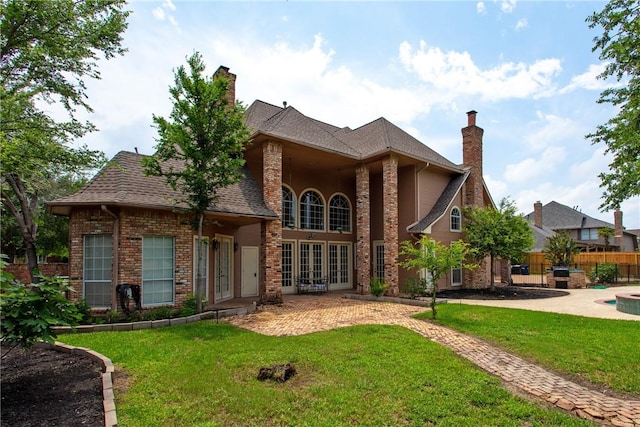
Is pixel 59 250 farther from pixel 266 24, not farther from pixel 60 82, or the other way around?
pixel 266 24

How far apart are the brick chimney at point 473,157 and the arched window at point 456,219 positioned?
798 millimetres

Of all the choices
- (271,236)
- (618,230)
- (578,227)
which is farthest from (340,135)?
(618,230)

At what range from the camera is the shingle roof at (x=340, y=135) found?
1408 cm

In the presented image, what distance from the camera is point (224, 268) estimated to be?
44.1ft

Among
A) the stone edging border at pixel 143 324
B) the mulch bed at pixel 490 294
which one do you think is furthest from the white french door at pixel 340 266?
the stone edging border at pixel 143 324

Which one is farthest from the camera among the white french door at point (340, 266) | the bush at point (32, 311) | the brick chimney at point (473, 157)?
the brick chimney at point (473, 157)

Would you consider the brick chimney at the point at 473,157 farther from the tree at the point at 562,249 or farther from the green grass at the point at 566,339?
the green grass at the point at 566,339

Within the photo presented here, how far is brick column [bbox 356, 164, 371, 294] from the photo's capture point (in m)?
15.3

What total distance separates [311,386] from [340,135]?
16.2 metres

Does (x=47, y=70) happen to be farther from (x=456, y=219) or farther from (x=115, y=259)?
(x=456, y=219)

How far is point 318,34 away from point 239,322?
302 inches

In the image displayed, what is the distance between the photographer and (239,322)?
9.43 meters

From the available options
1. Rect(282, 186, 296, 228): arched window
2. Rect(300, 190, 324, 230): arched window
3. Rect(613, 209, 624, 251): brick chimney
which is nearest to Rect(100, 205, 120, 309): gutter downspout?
Rect(282, 186, 296, 228): arched window

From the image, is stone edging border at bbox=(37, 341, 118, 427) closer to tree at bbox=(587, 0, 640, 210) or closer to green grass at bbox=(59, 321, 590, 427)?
green grass at bbox=(59, 321, 590, 427)
